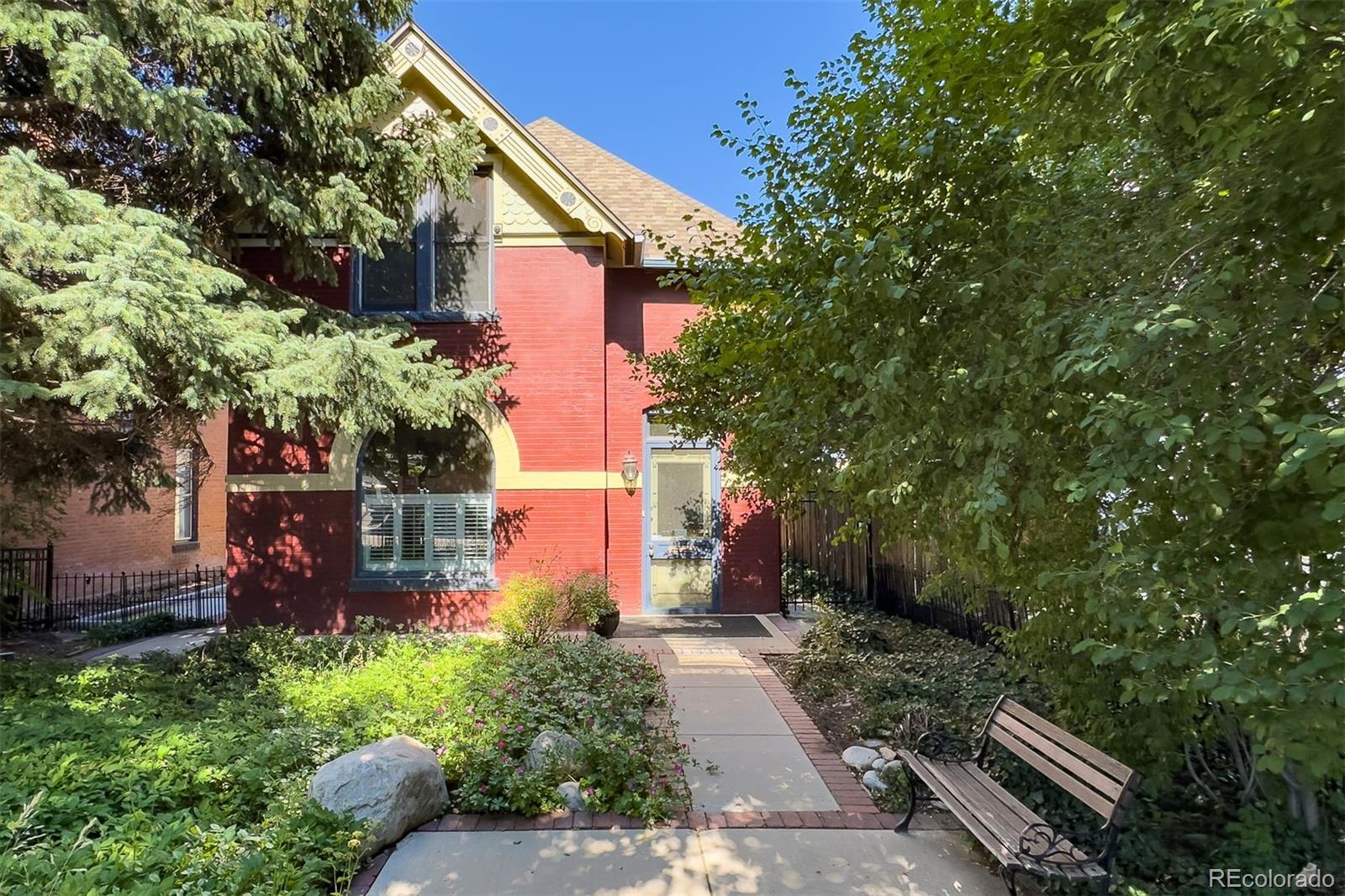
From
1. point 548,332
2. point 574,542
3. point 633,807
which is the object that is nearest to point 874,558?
point 574,542

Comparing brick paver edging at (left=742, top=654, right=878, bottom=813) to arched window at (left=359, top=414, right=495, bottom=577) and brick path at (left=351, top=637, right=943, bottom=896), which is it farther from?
arched window at (left=359, top=414, right=495, bottom=577)

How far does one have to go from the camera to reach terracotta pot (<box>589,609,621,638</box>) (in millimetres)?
8500

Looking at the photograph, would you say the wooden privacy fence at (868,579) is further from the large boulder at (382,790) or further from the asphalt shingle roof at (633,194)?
the asphalt shingle roof at (633,194)

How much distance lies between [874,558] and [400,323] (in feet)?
25.5

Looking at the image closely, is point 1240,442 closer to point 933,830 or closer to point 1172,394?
point 1172,394

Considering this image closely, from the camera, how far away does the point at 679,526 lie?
10.5 meters

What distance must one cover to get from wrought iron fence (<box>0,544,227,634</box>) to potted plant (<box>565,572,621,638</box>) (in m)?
6.94

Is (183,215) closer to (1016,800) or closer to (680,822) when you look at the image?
(680,822)

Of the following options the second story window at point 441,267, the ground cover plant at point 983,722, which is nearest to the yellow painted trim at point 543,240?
the second story window at point 441,267

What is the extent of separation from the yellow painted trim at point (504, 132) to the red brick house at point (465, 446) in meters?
0.02

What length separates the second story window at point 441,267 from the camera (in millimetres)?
9438

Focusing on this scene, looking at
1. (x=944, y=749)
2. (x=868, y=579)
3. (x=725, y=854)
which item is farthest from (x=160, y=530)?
(x=944, y=749)

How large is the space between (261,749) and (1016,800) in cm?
456

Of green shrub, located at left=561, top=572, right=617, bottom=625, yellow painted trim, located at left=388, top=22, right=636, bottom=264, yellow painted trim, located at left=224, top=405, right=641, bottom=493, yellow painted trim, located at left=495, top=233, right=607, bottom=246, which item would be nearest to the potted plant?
green shrub, located at left=561, top=572, right=617, bottom=625
